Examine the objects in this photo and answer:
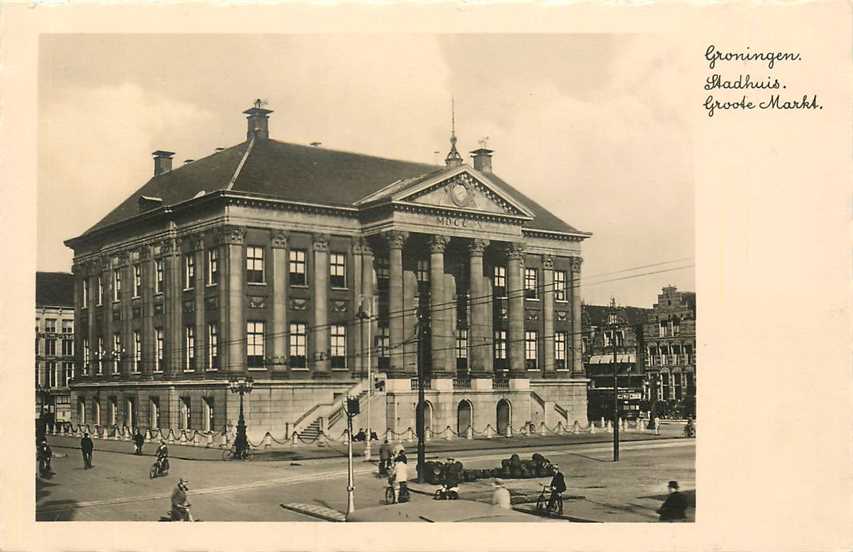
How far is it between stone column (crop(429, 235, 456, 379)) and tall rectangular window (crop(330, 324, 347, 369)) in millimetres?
3830

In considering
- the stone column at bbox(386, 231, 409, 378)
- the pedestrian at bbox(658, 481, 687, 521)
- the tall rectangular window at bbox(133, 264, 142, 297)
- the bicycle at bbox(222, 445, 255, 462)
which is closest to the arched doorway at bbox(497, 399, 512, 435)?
the stone column at bbox(386, 231, 409, 378)

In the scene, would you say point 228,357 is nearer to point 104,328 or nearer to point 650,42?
point 104,328

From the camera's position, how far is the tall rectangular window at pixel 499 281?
4231 cm

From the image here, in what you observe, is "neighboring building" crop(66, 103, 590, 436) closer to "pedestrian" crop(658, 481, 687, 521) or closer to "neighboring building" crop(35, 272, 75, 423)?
"neighboring building" crop(35, 272, 75, 423)

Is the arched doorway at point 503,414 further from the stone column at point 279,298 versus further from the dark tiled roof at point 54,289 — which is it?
the dark tiled roof at point 54,289

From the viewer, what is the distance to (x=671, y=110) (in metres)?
24.4

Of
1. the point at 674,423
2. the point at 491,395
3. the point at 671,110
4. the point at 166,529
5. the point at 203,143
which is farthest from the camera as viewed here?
the point at 491,395

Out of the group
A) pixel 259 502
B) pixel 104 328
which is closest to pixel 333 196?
pixel 104 328

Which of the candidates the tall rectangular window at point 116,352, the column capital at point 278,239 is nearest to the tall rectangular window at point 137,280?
the tall rectangular window at point 116,352

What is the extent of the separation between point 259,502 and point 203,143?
29.3 feet

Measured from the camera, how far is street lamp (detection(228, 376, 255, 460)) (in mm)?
34062

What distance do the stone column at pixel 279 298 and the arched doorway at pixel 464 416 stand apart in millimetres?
7882

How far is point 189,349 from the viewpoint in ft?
125

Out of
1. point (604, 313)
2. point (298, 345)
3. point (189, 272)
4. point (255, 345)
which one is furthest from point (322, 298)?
point (604, 313)
